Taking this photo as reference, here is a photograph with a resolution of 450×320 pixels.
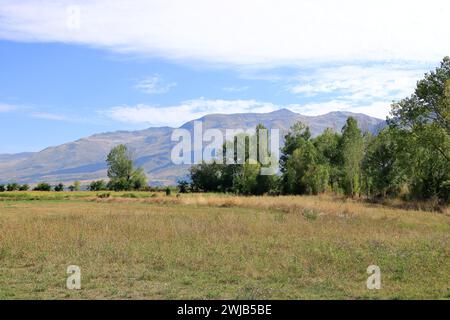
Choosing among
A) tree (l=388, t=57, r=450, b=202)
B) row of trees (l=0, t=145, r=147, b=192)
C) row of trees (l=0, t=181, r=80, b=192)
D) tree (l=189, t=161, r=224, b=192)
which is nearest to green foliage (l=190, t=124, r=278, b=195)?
tree (l=189, t=161, r=224, b=192)

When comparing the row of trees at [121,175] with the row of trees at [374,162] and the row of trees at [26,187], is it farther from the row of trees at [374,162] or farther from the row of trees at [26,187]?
the row of trees at [374,162]

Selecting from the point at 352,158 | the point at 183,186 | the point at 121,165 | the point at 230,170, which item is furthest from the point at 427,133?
the point at 121,165

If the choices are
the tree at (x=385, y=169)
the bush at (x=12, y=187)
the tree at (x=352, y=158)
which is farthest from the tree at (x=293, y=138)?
the bush at (x=12, y=187)

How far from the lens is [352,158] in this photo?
66875mm

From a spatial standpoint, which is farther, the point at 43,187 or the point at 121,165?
the point at 121,165

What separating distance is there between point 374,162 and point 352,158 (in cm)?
364

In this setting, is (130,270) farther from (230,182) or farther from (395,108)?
(230,182)

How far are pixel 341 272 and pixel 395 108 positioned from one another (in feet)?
141

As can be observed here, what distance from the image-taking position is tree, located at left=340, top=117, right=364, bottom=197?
66250 millimetres

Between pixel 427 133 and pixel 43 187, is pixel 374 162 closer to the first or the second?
pixel 427 133

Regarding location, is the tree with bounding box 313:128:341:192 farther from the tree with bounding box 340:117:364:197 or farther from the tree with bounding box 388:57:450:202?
the tree with bounding box 388:57:450:202
